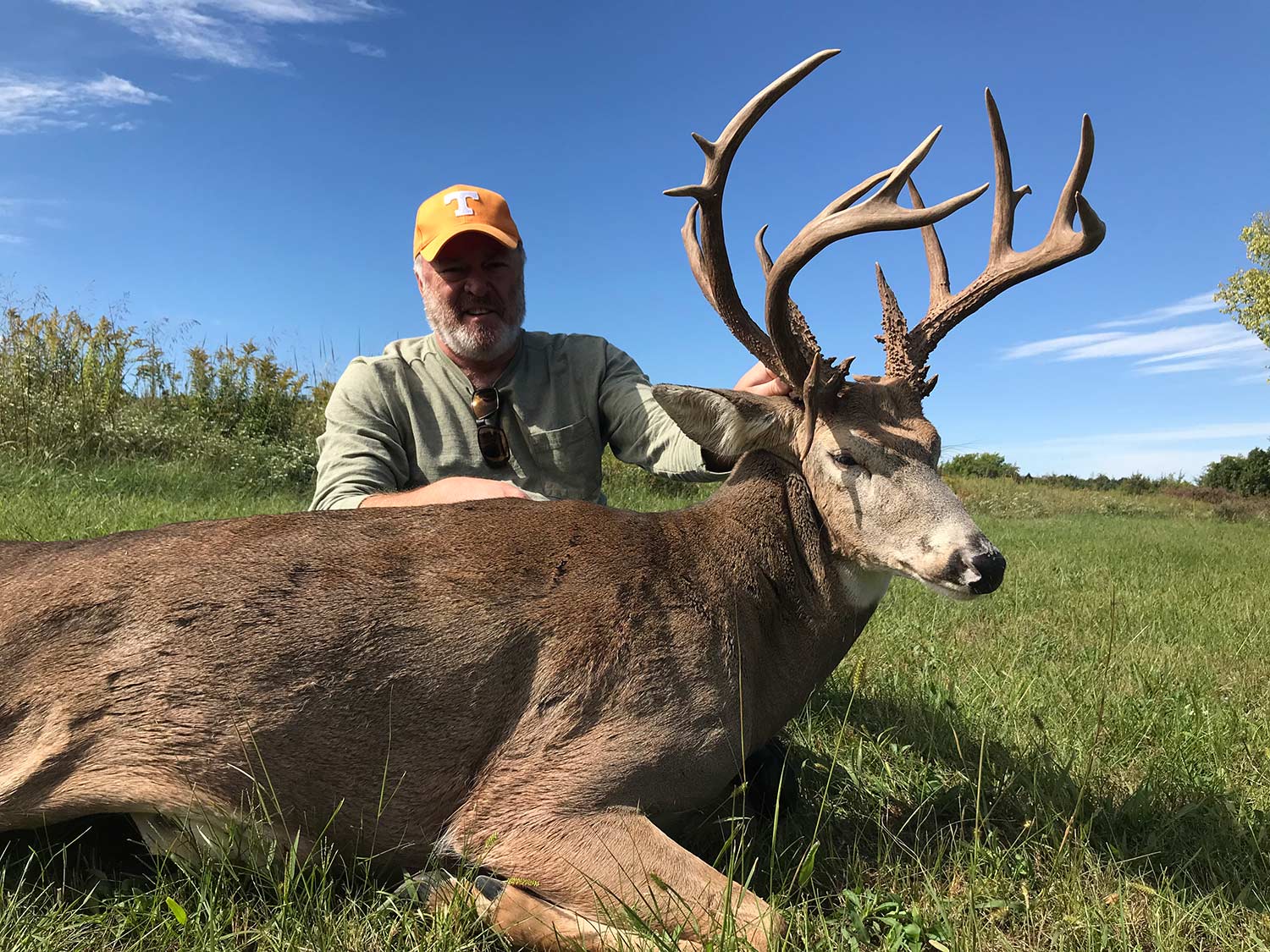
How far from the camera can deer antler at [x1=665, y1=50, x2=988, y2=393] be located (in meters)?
3.18

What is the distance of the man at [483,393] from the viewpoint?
15.2ft

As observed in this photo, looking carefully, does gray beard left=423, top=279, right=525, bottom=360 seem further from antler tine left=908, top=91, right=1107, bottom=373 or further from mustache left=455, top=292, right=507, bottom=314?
antler tine left=908, top=91, right=1107, bottom=373

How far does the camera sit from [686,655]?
8.91 ft

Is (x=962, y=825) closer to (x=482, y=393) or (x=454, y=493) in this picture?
(x=454, y=493)

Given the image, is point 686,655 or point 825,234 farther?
point 825,234

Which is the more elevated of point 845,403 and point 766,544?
point 845,403

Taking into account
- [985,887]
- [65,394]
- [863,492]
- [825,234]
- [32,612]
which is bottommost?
[985,887]

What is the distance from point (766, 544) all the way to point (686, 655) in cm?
57

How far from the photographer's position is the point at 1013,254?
363cm

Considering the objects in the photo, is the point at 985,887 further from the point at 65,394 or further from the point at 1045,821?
the point at 65,394

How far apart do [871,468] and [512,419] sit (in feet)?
7.55

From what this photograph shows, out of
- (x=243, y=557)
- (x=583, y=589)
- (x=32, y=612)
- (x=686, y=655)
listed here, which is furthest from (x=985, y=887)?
(x=32, y=612)

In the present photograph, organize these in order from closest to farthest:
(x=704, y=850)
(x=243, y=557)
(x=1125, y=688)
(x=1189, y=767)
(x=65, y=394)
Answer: (x=243, y=557) < (x=704, y=850) < (x=1189, y=767) < (x=1125, y=688) < (x=65, y=394)

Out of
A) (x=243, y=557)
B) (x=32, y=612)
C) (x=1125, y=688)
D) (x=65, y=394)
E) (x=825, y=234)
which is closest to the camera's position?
(x=32, y=612)
